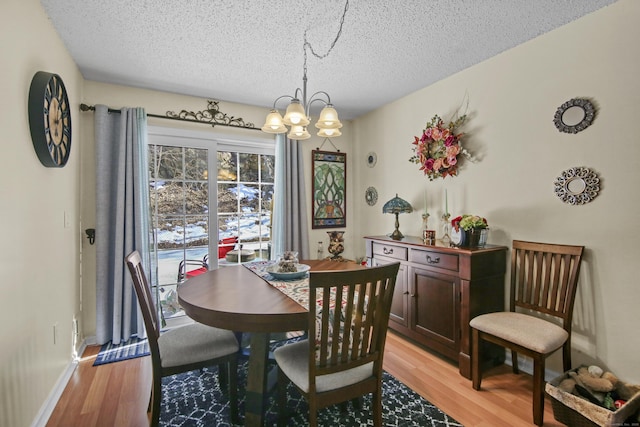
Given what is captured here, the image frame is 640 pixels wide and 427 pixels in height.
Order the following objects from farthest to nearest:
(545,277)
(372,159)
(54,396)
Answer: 1. (372,159)
2. (545,277)
3. (54,396)

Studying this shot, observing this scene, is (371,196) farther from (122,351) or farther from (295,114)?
(122,351)

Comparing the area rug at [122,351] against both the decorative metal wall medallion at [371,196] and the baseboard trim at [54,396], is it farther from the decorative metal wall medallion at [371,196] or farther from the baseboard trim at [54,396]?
the decorative metal wall medallion at [371,196]

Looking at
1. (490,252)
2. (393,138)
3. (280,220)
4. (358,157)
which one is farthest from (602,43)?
(280,220)

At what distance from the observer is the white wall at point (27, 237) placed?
1.38 meters

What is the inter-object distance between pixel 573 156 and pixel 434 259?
117cm

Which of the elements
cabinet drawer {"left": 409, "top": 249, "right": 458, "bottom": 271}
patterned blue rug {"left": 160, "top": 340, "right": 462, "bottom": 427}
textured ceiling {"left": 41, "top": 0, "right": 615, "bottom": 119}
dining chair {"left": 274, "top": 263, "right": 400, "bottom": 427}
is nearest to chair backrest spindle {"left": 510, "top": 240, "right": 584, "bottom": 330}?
cabinet drawer {"left": 409, "top": 249, "right": 458, "bottom": 271}

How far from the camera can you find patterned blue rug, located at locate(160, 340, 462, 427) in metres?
1.72

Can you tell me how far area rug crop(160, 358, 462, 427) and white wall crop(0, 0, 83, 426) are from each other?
73cm

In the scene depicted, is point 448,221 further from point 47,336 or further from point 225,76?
point 47,336

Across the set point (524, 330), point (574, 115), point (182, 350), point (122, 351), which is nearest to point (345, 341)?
point (182, 350)

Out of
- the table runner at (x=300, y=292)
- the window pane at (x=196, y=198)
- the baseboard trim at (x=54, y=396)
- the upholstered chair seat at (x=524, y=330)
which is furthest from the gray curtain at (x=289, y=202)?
Result: the upholstered chair seat at (x=524, y=330)

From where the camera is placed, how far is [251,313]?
1.37 m

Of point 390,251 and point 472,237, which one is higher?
point 472,237

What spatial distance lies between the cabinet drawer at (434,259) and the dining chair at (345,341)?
1.09 metres
